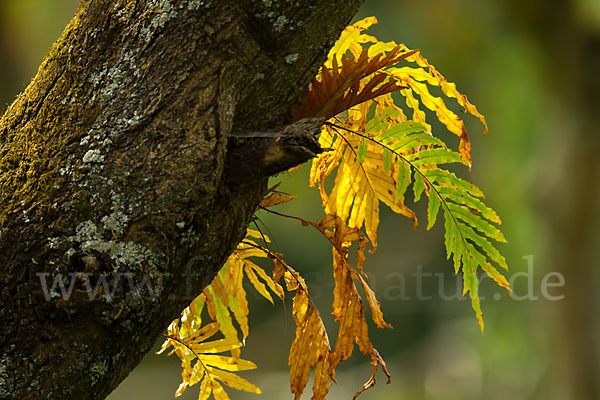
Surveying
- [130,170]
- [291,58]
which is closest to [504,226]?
[291,58]

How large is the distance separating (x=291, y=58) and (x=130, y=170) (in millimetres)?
229

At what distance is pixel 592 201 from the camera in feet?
14.8

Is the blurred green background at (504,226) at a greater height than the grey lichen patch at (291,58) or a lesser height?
lesser

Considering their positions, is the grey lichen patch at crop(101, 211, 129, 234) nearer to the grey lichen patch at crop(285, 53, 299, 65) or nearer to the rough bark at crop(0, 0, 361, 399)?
the rough bark at crop(0, 0, 361, 399)

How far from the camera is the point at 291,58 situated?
2.57ft

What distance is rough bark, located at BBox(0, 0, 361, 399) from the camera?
0.71 metres

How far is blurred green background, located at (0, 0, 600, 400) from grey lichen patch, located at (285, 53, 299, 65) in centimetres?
39

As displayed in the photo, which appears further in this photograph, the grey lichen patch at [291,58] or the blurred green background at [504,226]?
the blurred green background at [504,226]

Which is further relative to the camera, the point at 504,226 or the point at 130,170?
the point at 504,226

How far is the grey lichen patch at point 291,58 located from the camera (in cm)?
78

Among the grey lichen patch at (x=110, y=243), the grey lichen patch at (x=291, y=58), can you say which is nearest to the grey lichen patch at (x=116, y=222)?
the grey lichen patch at (x=110, y=243)

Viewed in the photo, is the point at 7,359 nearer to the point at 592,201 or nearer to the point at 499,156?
the point at 592,201

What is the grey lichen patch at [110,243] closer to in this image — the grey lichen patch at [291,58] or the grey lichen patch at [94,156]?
the grey lichen patch at [94,156]

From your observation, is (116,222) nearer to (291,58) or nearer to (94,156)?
(94,156)
